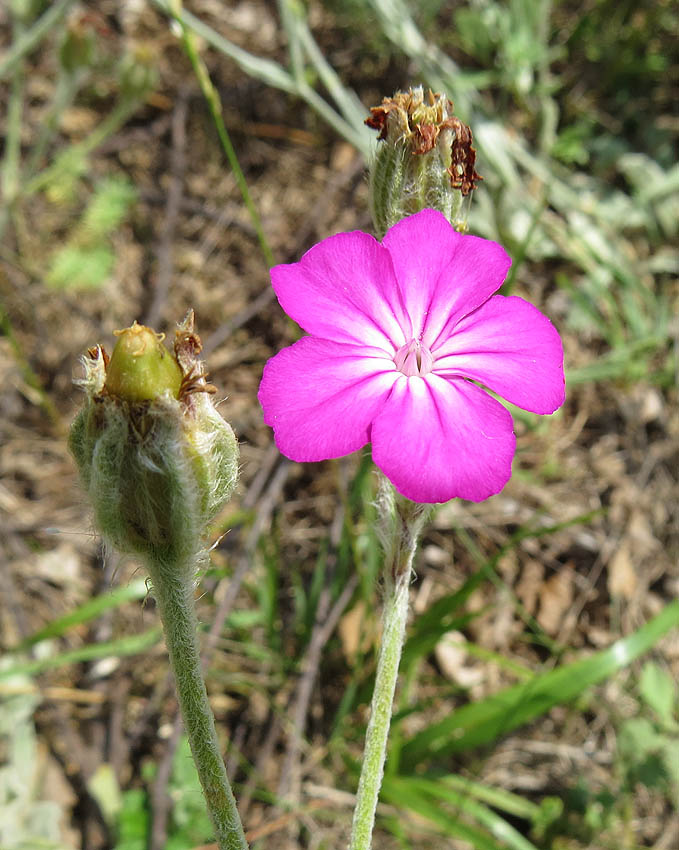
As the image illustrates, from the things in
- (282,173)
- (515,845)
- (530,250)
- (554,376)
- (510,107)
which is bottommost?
(515,845)

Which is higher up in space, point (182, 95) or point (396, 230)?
point (182, 95)

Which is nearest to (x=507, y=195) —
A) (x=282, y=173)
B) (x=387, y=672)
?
(x=282, y=173)

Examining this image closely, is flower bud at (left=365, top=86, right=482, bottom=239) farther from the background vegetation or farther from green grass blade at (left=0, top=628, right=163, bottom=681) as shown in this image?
green grass blade at (left=0, top=628, right=163, bottom=681)

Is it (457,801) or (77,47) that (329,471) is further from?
(77,47)

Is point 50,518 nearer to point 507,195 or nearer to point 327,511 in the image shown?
point 327,511

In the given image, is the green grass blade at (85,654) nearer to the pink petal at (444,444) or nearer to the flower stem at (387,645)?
the flower stem at (387,645)

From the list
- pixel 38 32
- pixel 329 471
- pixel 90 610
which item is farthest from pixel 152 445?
pixel 38 32

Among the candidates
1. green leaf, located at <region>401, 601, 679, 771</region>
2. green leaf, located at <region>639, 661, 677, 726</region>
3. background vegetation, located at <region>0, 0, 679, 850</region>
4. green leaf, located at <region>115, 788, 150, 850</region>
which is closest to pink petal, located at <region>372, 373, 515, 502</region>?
background vegetation, located at <region>0, 0, 679, 850</region>
